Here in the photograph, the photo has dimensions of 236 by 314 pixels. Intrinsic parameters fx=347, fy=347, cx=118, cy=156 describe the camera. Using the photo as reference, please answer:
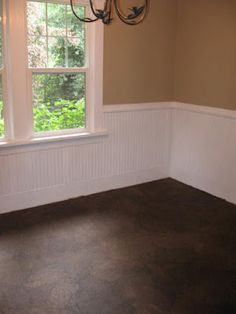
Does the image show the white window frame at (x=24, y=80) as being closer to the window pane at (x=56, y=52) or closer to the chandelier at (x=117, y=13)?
the window pane at (x=56, y=52)

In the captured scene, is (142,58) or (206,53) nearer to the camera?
(206,53)

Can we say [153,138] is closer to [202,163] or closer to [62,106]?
[202,163]

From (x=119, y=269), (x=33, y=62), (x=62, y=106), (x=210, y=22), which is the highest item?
(x=210, y=22)

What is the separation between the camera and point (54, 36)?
345cm

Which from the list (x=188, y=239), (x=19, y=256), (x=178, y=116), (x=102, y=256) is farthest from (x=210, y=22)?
(x=19, y=256)

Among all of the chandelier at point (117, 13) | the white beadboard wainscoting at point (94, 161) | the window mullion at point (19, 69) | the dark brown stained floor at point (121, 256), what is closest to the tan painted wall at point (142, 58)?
the white beadboard wainscoting at point (94, 161)

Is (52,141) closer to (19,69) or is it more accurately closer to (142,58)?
(19,69)

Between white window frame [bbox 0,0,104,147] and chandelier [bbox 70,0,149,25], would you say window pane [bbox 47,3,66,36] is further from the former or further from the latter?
chandelier [bbox 70,0,149,25]

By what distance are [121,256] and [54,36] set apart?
2210 millimetres

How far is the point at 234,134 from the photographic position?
3.71m

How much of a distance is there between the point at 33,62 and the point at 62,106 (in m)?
0.54

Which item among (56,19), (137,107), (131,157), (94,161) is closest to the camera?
(56,19)

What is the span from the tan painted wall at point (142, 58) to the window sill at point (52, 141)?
406 mm

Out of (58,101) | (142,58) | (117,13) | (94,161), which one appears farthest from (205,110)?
(117,13)
